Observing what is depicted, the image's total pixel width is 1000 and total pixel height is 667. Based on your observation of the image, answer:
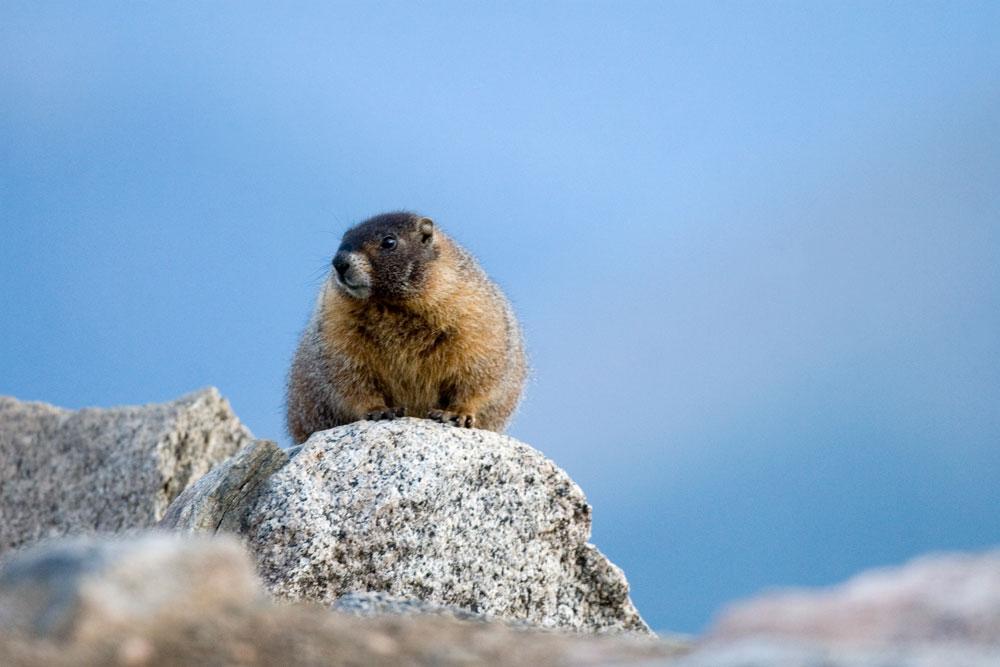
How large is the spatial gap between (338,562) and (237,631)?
4.66 meters

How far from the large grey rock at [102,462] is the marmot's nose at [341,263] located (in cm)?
365

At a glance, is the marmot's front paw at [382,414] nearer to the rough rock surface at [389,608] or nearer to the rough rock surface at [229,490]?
the rough rock surface at [229,490]

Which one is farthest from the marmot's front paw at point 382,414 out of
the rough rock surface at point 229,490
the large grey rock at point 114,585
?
the large grey rock at point 114,585

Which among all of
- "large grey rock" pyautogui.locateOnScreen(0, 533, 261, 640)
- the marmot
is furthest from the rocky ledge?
the marmot

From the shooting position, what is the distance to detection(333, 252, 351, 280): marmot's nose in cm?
1024

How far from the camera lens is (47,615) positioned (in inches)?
156

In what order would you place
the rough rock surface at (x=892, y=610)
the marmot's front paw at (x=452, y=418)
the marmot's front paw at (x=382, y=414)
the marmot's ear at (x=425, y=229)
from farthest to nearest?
1. the marmot's ear at (x=425, y=229)
2. the marmot's front paw at (x=452, y=418)
3. the marmot's front paw at (x=382, y=414)
4. the rough rock surface at (x=892, y=610)

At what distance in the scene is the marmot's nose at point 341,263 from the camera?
10242 millimetres

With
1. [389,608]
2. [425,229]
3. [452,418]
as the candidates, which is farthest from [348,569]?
[425,229]

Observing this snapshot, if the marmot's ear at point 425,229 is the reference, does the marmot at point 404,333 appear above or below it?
below

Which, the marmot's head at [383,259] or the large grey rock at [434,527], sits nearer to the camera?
the large grey rock at [434,527]

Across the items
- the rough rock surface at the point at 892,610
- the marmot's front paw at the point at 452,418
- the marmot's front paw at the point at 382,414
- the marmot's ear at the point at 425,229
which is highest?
the marmot's ear at the point at 425,229

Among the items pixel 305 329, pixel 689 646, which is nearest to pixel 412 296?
pixel 305 329

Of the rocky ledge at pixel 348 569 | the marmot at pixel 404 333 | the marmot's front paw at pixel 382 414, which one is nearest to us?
the rocky ledge at pixel 348 569
